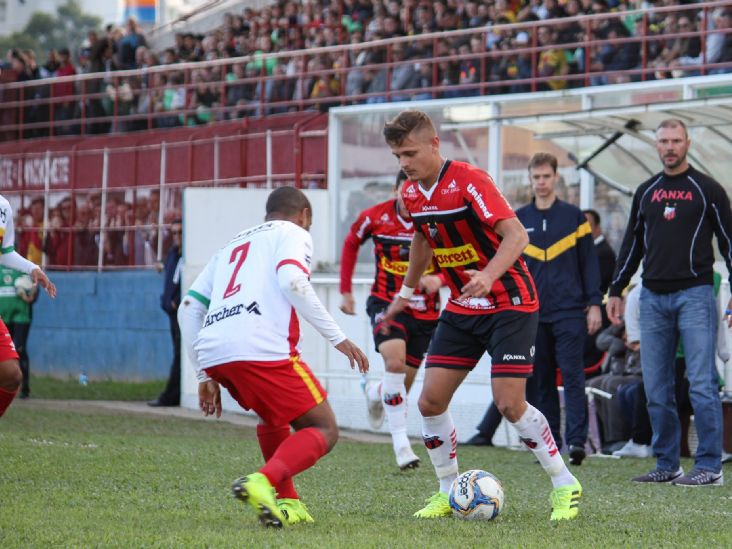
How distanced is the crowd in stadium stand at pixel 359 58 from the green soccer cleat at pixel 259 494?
12.7 metres

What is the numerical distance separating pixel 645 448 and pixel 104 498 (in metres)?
5.51

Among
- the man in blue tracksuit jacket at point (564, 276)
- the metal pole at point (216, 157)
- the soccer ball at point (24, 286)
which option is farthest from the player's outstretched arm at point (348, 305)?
the metal pole at point (216, 157)

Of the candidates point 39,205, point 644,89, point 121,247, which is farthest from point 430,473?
point 39,205

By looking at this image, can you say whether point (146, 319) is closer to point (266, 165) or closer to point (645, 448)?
point (266, 165)

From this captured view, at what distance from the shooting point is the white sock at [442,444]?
7925 mm

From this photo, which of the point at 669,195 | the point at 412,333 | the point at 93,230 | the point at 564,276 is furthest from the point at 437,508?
the point at 93,230

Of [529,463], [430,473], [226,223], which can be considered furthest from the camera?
[226,223]

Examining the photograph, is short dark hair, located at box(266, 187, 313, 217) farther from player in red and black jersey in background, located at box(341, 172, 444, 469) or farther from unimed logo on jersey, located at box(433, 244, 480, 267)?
player in red and black jersey in background, located at box(341, 172, 444, 469)

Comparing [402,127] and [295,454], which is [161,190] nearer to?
[402,127]

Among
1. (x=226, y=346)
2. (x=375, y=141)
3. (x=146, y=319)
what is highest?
(x=375, y=141)

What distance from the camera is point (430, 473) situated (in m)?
10.3

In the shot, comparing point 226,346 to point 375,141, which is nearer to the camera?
point 226,346

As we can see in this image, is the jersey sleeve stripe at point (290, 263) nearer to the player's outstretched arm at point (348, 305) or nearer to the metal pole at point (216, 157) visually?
the player's outstretched arm at point (348, 305)

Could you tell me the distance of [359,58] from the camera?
77.3 feet
